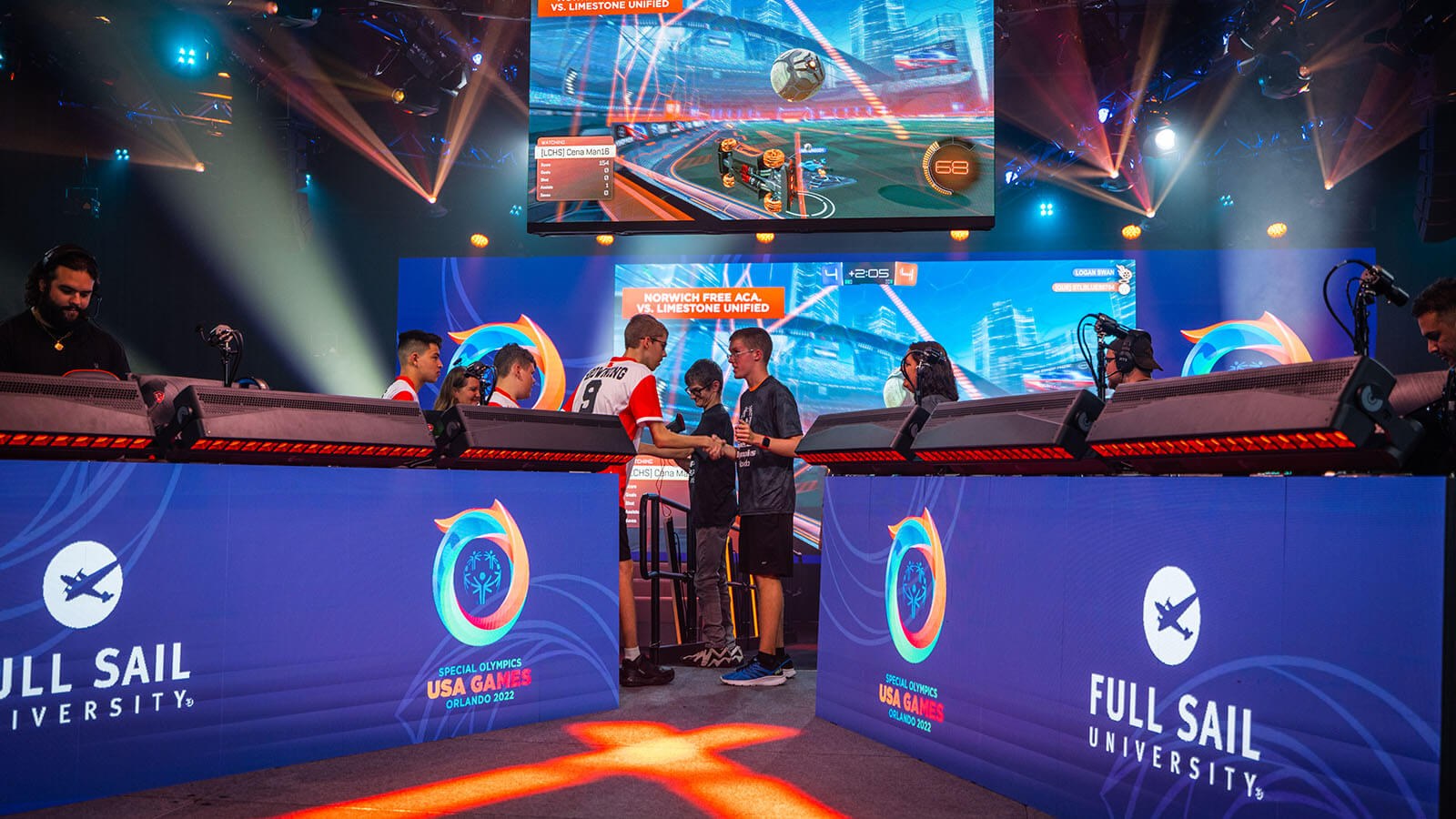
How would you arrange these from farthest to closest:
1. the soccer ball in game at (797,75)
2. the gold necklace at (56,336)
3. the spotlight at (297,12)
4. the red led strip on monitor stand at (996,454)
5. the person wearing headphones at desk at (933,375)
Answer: the spotlight at (297,12)
the soccer ball in game at (797,75)
the person wearing headphones at desk at (933,375)
the gold necklace at (56,336)
the red led strip on monitor stand at (996,454)

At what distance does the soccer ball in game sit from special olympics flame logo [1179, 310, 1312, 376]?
468cm

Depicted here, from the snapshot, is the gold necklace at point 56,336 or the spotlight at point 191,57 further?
the spotlight at point 191,57

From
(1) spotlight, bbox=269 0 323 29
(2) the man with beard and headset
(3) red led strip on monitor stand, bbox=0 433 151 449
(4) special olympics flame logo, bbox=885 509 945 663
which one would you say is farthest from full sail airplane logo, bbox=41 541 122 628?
(1) spotlight, bbox=269 0 323 29

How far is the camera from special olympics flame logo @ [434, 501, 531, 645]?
3.67 metres

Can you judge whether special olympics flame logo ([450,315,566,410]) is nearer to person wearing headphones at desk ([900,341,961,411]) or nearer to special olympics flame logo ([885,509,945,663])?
person wearing headphones at desk ([900,341,961,411])

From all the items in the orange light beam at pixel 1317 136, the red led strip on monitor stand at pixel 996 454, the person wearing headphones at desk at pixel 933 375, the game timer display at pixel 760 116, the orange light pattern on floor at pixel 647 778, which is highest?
the orange light beam at pixel 1317 136

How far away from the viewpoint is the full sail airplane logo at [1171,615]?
7.76 feet

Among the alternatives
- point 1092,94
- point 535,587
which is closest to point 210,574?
point 535,587

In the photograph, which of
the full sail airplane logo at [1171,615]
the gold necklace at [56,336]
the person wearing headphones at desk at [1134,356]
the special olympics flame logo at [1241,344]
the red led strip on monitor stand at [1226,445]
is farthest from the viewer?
the special olympics flame logo at [1241,344]

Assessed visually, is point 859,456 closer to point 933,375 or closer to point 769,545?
point 933,375

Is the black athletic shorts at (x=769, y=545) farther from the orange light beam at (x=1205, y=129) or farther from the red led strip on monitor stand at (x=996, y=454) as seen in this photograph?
the orange light beam at (x=1205, y=129)

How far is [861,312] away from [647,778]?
6.05 meters

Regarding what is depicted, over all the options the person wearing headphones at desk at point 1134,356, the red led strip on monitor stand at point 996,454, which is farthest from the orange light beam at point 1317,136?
the red led strip on monitor stand at point 996,454

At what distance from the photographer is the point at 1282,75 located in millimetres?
7105
